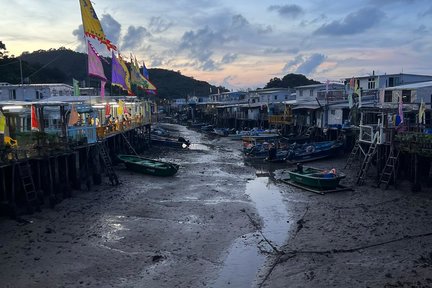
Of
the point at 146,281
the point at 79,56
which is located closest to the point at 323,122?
the point at 146,281

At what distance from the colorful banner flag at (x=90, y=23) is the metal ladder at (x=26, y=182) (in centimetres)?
839

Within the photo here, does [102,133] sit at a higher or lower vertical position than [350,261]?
higher

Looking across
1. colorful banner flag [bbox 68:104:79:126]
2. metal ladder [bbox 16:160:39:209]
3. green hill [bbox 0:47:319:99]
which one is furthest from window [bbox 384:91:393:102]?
metal ladder [bbox 16:160:39:209]

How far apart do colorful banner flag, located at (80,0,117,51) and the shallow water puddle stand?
45.2ft

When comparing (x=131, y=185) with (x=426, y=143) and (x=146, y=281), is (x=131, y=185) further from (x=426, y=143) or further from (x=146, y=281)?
(x=426, y=143)

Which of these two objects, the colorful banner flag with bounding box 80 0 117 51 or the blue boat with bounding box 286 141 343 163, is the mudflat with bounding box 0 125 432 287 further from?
the blue boat with bounding box 286 141 343 163

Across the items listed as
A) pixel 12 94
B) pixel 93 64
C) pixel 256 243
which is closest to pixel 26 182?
pixel 93 64

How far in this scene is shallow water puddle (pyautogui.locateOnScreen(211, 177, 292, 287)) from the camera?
13773mm

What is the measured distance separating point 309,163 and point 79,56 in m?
166

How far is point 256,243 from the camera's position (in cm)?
1692

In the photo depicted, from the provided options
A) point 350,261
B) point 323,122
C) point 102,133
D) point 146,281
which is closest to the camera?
point 146,281

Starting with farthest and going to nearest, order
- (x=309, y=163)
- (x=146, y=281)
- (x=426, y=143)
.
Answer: (x=309, y=163)
(x=426, y=143)
(x=146, y=281)

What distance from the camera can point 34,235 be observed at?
17.0 m

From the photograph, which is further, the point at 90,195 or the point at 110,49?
the point at 110,49
